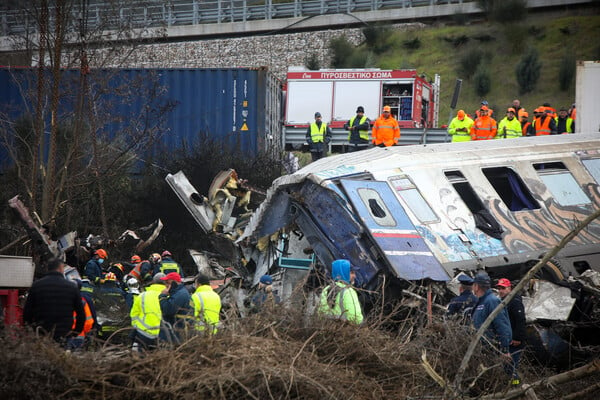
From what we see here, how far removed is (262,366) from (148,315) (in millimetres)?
3107

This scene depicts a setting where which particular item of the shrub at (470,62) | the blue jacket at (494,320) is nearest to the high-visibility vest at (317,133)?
the blue jacket at (494,320)

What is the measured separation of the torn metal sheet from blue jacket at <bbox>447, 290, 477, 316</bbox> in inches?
55.2

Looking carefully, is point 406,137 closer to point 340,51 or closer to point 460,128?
point 460,128

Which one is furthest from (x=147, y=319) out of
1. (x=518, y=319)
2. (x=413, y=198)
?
(x=413, y=198)

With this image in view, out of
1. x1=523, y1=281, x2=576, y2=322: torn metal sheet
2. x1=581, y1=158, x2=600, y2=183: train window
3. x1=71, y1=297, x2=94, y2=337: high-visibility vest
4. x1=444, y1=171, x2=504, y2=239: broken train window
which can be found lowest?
x1=523, y1=281, x2=576, y2=322: torn metal sheet

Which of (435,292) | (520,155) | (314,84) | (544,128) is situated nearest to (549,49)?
(314,84)

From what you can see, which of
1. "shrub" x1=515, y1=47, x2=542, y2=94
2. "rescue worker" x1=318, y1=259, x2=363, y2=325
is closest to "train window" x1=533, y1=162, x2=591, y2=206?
"rescue worker" x1=318, y1=259, x2=363, y2=325

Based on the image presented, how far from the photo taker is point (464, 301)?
31.6 ft

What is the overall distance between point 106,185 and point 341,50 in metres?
28.8

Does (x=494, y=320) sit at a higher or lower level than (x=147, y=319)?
higher

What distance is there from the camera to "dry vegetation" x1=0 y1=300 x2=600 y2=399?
21.1 ft

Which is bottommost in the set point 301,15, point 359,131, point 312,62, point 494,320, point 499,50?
point 494,320

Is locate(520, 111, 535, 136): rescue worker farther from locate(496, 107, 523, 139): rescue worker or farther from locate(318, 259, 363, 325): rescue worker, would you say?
locate(318, 259, 363, 325): rescue worker

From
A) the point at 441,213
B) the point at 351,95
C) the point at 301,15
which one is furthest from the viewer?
the point at 301,15
